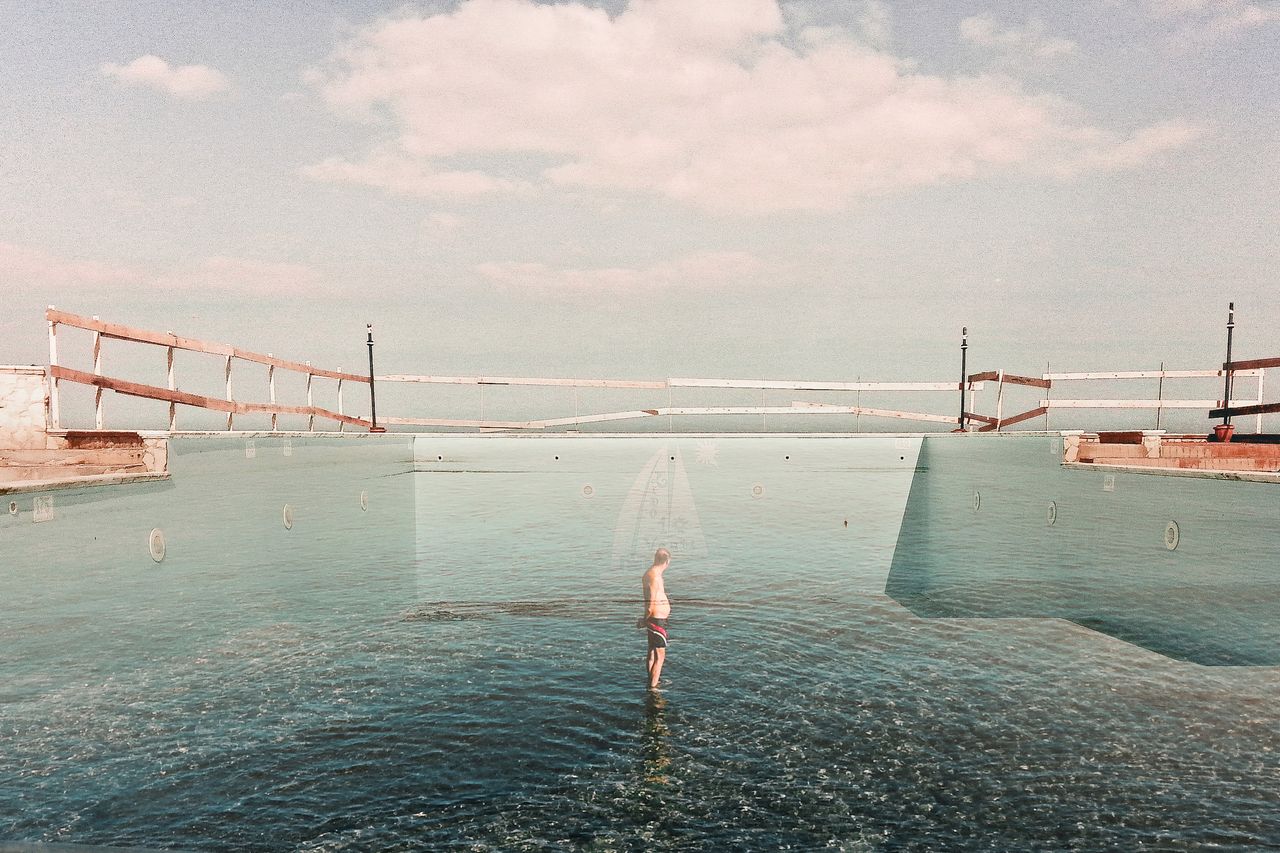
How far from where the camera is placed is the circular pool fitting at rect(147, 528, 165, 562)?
63.4ft

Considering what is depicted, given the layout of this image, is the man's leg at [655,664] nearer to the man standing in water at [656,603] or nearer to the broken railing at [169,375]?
the man standing in water at [656,603]

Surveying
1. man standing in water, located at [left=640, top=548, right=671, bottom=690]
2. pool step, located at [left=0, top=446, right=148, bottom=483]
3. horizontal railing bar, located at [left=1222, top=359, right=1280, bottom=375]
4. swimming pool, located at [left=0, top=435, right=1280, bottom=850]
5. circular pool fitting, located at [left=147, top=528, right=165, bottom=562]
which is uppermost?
horizontal railing bar, located at [left=1222, top=359, right=1280, bottom=375]

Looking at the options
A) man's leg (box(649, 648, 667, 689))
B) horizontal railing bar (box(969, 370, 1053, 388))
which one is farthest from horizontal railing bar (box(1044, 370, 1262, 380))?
man's leg (box(649, 648, 667, 689))

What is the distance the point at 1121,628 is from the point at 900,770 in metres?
9.25

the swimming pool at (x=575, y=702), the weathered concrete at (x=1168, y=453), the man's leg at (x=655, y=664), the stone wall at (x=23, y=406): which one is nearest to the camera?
the swimming pool at (x=575, y=702)

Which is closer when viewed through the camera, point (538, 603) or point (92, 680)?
point (92, 680)

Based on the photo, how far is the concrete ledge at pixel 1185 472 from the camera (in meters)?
16.4

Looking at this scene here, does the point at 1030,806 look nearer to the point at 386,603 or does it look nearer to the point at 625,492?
the point at 386,603

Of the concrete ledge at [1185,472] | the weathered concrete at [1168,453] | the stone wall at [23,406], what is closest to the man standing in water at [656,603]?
the stone wall at [23,406]

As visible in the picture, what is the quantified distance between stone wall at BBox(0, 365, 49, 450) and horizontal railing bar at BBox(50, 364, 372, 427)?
1.24 feet

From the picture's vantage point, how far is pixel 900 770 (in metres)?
8.34

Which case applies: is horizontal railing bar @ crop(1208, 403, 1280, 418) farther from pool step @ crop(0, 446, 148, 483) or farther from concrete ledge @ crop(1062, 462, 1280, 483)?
pool step @ crop(0, 446, 148, 483)

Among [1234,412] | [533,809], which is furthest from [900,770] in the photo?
[1234,412]

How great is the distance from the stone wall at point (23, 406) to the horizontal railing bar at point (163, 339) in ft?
4.22
